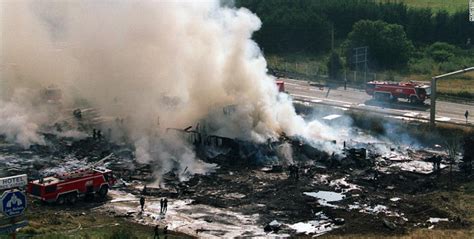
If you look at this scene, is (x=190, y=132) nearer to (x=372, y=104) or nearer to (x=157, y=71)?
(x=157, y=71)

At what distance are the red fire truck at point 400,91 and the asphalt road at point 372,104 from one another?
0.59 metres

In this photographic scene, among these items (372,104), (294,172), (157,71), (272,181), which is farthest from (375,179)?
(372,104)

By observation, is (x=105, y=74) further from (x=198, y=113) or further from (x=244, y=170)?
(x=244, y=170)

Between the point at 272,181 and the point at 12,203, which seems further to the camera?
the point at 272,181

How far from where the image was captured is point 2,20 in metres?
63.3

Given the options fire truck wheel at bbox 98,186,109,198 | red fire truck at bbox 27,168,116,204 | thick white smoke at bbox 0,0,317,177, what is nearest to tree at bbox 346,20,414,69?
thick white smoke at bbox 0,0,317,177

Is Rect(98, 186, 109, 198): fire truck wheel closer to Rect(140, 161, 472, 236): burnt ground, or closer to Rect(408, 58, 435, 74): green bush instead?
Rect(140, 161, 472, 236): burnt ground

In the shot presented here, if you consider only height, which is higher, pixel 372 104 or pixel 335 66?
pixel 335 66

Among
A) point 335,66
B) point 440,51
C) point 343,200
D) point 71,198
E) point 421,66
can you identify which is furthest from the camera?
point 440,51

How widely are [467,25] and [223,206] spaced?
205 ft

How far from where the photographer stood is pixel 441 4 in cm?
10506

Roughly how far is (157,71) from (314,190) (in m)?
19.9

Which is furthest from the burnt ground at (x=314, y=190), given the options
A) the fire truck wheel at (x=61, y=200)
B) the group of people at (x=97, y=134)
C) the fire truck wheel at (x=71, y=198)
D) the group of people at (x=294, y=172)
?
the group of people at (x=97, y=134)

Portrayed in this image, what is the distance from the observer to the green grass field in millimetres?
99550
